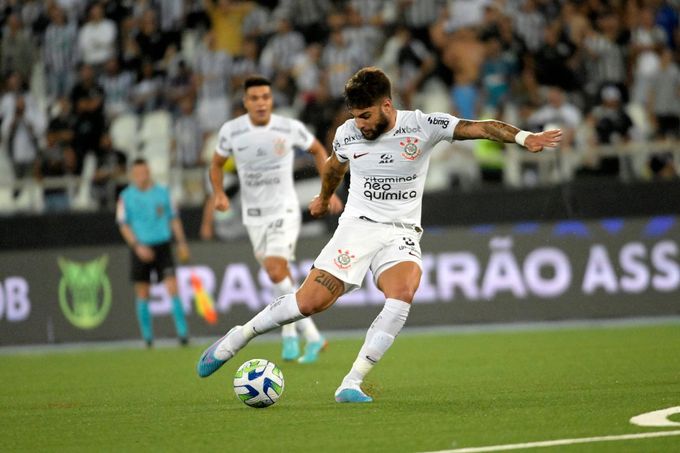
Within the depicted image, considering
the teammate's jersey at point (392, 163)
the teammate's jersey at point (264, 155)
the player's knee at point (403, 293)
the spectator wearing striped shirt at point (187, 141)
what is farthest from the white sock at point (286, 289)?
the spectator wearing striped shirt at point (187, 141)

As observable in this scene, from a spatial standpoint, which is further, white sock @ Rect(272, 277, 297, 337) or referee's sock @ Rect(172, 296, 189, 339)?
referee's sock @ Rect(172, 296, 189, 339)

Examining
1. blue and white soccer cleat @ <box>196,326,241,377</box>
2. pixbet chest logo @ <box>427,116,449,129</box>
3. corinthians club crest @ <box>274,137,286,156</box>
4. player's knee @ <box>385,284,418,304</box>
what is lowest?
blue and white soccer cleat @ <box>196,326,241,377</box>

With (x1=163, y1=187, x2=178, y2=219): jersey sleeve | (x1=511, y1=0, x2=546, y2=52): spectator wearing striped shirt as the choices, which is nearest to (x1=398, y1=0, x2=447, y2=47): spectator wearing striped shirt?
(x1=511, y1=0, x2=546, y2=52): spectator wearing striped shirt

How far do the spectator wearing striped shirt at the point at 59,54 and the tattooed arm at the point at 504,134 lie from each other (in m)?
14.2

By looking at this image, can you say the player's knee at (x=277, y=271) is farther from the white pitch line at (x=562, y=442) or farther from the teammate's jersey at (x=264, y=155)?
the white pitch line at (x=562, y=442)

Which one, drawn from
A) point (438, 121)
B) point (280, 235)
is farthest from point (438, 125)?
point (280, 235)

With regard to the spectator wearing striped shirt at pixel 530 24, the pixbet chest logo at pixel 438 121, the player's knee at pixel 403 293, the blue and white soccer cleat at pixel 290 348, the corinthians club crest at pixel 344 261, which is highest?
the spectator wearing striped shirt at pixel 530 24

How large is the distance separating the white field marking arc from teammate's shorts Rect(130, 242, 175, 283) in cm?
1005

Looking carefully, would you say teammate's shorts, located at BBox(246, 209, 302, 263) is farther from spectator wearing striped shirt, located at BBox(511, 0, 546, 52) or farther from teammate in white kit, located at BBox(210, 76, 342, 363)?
spectator wearing striped shirt, located at BBox(511, 0, 546, 52)

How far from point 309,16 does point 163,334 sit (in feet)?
20.1

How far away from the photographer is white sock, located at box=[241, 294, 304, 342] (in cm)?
893

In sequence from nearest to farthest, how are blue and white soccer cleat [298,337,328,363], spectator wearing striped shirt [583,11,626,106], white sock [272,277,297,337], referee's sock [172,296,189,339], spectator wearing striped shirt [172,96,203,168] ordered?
1. blue and white soccer cleat [298,337,328,363]
2. white sock [272,277,297,337]
3. referee's sock [172,296,189,339]
4. spectator wearing striped shirt [583,11,626,106]
5. spectator wearing striped shirt [172,96,203,168]

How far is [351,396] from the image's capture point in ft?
28.5

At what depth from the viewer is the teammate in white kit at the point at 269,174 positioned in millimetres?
12805
